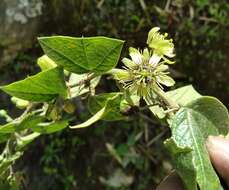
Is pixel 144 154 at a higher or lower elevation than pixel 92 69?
lower

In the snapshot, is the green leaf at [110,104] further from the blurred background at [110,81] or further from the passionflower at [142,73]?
the blurred background at [110,81]

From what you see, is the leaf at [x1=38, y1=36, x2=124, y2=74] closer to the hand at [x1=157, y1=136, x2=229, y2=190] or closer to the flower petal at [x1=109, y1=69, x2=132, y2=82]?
the flower petal at [x1=109, y1=69, x2=132, y2=82]

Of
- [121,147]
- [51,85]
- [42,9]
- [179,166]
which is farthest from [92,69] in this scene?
[42,9]

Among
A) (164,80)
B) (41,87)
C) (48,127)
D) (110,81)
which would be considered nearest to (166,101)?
(164,80)

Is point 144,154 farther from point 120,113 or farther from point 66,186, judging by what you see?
point 120,113

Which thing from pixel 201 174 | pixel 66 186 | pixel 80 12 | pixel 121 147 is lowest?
pixel 66 186

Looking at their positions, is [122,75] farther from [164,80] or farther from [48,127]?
[48,127]
